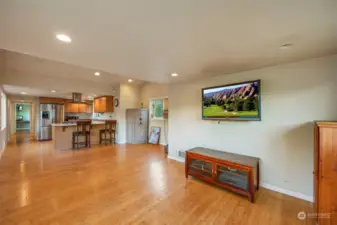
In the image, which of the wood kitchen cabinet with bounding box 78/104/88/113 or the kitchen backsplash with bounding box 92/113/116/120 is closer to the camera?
the kitchen backsplash with bounding box 92/113/116/120

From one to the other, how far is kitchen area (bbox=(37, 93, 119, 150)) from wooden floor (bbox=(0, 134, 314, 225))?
2068mm

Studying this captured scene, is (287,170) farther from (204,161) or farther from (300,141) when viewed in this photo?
(204,161)

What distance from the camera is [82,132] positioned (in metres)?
6.16

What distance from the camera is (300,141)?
253cm

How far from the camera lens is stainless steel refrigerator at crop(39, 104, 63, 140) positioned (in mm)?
7844

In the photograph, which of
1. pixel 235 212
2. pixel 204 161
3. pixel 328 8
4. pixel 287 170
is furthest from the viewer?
pixel 204 161

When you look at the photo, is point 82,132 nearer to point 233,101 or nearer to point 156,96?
point 156,96

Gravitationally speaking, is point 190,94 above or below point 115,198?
above

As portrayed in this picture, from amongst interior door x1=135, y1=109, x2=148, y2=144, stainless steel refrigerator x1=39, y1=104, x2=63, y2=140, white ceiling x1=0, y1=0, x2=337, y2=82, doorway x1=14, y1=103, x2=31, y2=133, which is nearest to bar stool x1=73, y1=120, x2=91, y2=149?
interior door x1=135, y1=109, x2=148, y2=144

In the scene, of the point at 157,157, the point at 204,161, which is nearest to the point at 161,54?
the point at 204,161

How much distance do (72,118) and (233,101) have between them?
905 centimetres

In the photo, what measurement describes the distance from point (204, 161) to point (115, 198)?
171 centimetres

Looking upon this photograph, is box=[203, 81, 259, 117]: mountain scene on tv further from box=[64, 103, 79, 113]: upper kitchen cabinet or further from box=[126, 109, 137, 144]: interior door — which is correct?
box=[64, 103, 79, 113]: upper kitchen cabinet

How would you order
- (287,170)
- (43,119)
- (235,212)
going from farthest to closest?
(43,119) < (287,170) < (235,212)
